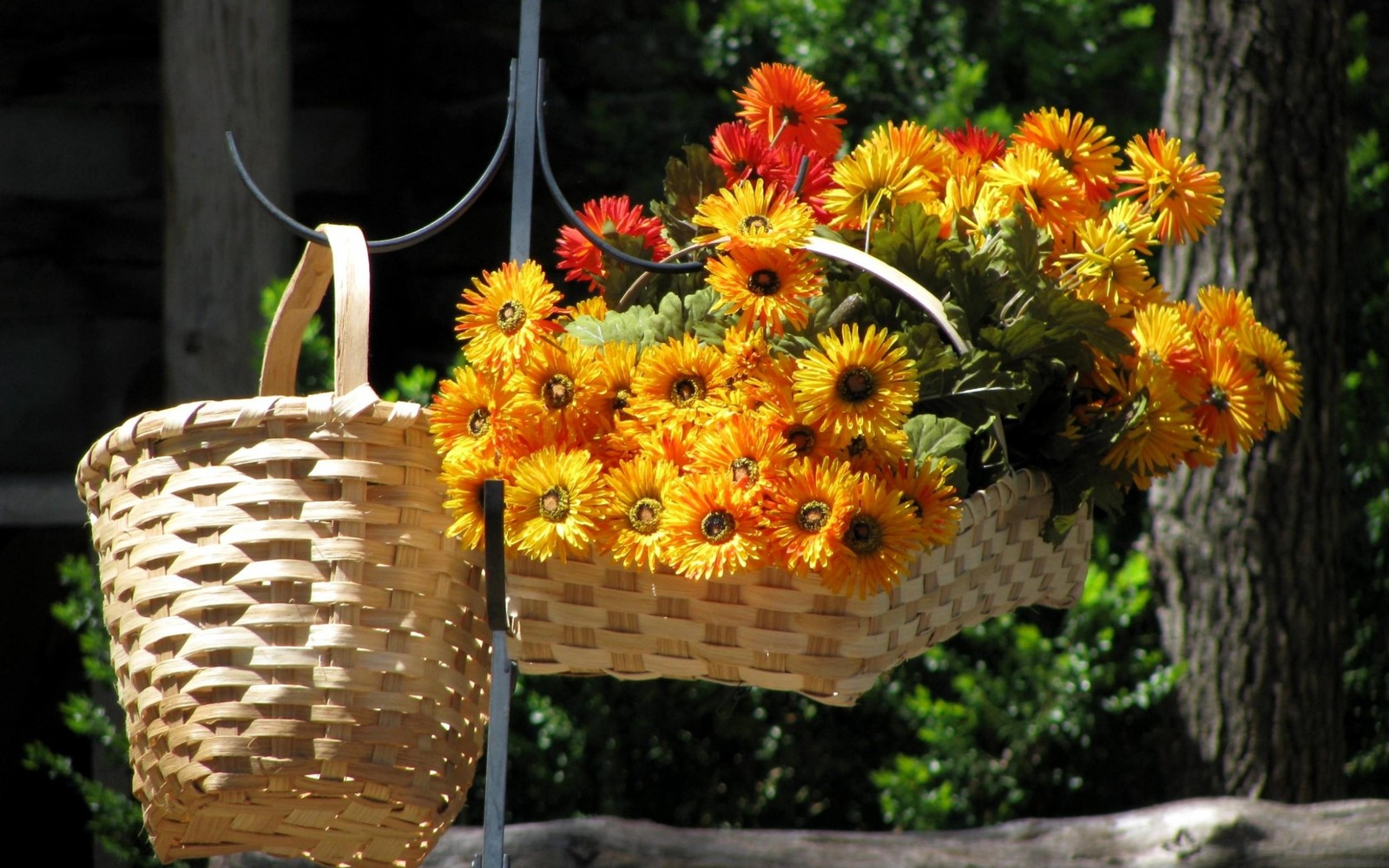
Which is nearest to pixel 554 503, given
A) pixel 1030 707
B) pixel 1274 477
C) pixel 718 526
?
pixel 718 526

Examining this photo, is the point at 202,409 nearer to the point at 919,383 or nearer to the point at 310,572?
the point at 310,572

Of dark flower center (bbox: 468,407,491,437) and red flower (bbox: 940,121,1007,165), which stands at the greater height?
red flower (bbox: 940,121,1007,165)

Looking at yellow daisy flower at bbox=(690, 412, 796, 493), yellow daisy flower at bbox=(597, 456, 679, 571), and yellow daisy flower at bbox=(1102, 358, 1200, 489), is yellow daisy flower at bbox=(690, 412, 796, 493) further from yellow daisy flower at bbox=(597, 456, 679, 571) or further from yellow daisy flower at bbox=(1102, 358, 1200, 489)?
yellow daisy flower at bbox=(1102, 358, 1200, 489)

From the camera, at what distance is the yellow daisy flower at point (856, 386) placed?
0.83 meters

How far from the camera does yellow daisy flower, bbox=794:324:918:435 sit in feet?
2.73

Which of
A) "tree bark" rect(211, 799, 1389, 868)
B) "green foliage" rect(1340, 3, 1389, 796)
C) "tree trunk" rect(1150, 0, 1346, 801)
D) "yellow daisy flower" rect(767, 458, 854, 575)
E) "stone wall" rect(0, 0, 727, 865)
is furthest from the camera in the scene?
"stone wall" rect(0, 0, 727, 865)

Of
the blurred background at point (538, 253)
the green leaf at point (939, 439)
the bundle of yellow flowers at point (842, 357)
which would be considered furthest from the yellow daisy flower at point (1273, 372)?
the blurred background at point (538, 253)

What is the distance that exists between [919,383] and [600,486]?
0.68 ft

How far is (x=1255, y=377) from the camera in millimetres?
999

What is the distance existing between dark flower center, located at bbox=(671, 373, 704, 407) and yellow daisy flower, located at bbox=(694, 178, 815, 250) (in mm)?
84

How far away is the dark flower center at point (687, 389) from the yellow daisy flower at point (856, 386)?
6cm

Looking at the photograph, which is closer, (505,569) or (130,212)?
(505,569)

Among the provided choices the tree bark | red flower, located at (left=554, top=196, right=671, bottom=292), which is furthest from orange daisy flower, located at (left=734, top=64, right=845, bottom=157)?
the tree bark

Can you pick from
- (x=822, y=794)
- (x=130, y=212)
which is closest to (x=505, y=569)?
(x=822, y=794)
